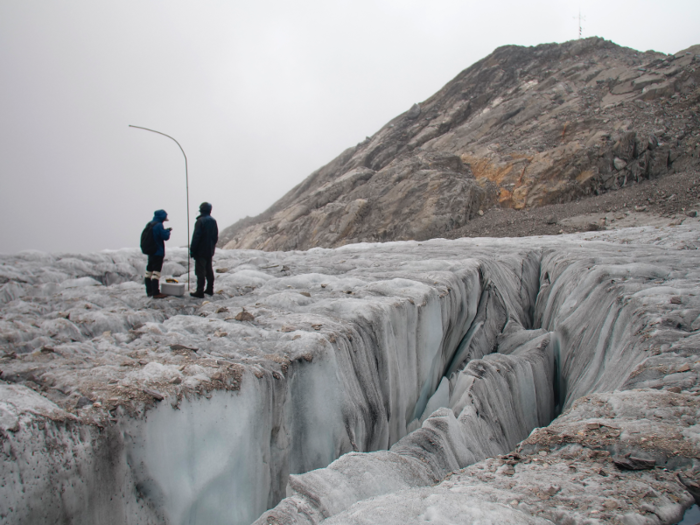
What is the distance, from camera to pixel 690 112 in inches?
755

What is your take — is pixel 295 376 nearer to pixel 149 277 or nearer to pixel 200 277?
pixel 200 277

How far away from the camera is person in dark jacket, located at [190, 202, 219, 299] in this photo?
5.22 meters

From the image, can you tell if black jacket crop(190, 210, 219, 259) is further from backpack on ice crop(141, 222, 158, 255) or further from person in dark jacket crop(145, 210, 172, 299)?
backpack on ice crop(141, 222, 158, 255)

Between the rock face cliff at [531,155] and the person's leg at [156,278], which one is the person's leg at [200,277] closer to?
the person's leg at [156,278]

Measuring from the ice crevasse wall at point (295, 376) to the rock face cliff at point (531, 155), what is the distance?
12628 mm

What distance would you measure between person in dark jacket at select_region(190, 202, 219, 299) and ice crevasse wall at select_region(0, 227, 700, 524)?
32cm

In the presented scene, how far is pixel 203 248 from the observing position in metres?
5.26

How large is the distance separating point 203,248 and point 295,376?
285 centimetres

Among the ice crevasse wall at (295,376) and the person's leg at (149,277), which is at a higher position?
the person's leg at (149,277)

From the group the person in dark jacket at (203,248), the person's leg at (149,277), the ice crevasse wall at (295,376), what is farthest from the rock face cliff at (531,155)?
the person's leg at (149,277)

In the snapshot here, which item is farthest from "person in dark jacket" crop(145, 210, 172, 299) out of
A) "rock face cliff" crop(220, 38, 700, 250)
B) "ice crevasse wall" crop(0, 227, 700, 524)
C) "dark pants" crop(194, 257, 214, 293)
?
Answer: "rock face cliff" crop(220, 38, 700, 250)

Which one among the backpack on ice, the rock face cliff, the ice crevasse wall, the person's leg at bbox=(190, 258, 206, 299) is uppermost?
the rock face cliff

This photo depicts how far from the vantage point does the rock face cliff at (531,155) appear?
730 inches

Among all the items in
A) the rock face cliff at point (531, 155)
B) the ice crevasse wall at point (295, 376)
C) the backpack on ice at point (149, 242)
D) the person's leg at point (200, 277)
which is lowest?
the ice crevasse wall at point (295, 376)
